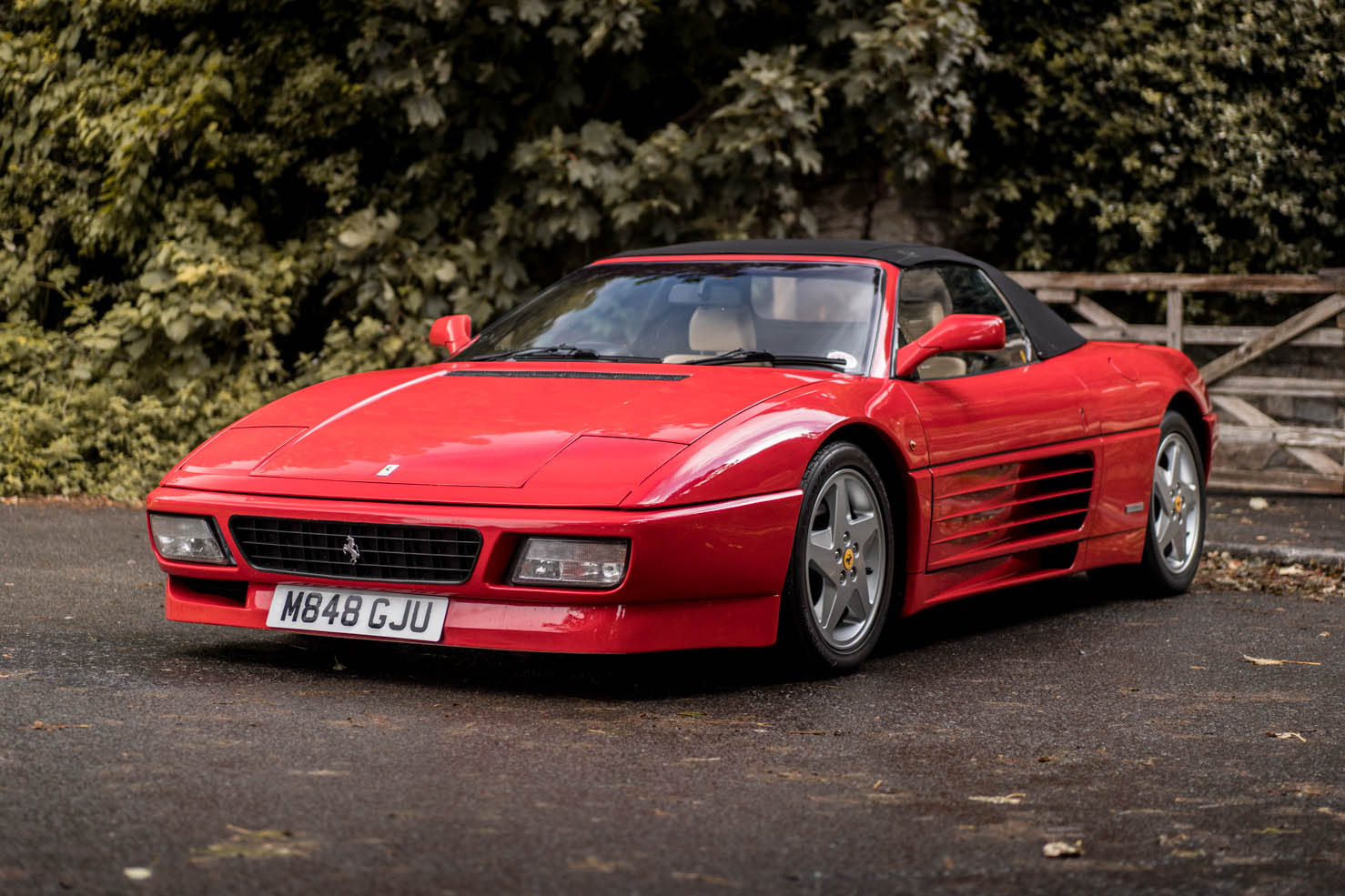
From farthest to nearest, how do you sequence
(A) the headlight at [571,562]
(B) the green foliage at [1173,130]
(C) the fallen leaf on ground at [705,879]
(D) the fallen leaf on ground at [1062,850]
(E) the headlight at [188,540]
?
(B) the green foliage at [1173,130]
(E) the headlight at [188,540]
(A) the headlight at [571,562]
(D) the fallen leaf on ground at [1062,850]
(C) the fallen leaf on ground at [705,879]

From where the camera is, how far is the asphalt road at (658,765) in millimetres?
3230

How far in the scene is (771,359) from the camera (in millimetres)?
5770

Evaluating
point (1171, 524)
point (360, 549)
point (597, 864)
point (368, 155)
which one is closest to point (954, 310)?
point (1171, 524)

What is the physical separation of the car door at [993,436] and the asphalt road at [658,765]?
1.34 feet

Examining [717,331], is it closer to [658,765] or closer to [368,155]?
[658,765]

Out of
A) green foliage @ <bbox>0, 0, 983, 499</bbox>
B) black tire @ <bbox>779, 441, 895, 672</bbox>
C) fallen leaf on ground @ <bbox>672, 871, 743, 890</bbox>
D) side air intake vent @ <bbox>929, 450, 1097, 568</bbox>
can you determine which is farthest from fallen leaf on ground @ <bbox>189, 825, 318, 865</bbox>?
green foliage @ <bbox>0, 0, 983, 499</bbox>

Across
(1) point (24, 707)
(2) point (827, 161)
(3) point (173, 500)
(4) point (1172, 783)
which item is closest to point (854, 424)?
(4) point (1172, 783)

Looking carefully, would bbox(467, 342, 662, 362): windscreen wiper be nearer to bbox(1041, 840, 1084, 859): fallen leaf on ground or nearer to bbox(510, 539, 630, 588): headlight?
bbox(510, 539, 630, 588): headlight

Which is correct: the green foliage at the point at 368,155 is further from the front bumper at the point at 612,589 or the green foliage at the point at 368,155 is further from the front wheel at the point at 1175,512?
the front bumper at the point at 612,589

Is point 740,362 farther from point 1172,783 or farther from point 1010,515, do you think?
point 1172,783

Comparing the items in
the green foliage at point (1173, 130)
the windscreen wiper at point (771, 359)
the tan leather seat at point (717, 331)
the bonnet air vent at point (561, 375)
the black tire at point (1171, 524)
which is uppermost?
the green foliage at point (1173, 130)

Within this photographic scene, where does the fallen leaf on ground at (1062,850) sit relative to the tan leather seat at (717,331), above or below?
below

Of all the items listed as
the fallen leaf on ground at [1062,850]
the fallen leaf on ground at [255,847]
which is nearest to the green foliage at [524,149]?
the fallen leaf on ground at [255,847]

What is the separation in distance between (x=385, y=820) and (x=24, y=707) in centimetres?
146
